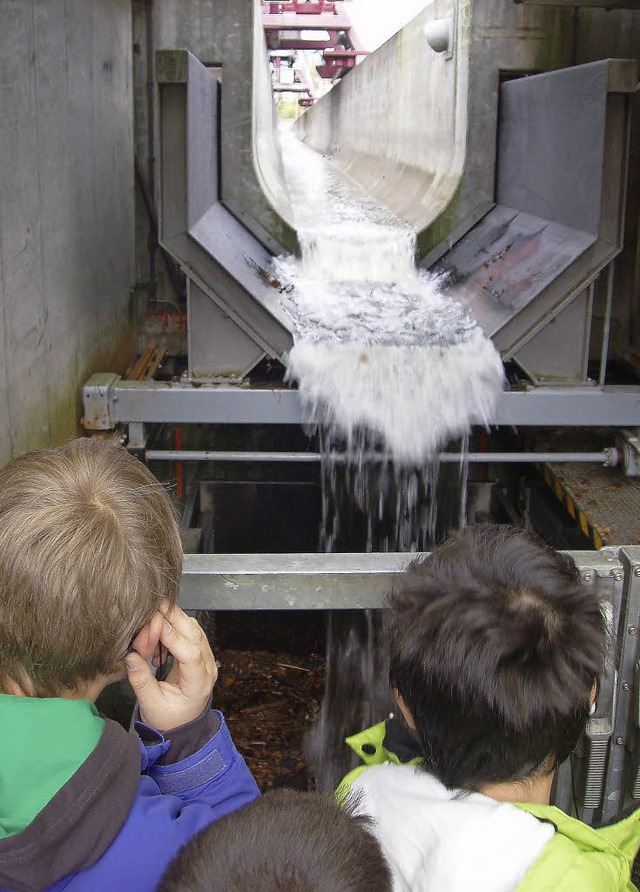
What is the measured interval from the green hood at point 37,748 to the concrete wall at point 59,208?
80.0 inches

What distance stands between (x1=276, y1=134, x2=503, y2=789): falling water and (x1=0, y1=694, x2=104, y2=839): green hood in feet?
7.66

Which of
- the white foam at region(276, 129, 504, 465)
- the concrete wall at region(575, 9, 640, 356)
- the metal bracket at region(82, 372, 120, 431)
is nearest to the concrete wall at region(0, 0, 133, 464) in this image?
the metal bracket at region(82, 372, 120, 431)

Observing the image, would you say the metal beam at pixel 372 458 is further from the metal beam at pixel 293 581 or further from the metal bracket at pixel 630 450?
the metal beam at pixel 293 581

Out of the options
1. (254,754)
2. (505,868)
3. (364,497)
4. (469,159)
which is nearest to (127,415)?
(364,497)

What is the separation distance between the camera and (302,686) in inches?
167

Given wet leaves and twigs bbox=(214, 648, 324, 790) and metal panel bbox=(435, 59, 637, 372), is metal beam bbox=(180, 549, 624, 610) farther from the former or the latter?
metal panel bbox=(435, 59, 637, 372)

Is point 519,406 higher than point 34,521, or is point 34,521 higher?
point 34,521

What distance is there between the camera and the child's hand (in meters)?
1.23

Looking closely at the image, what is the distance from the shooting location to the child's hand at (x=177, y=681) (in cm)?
123

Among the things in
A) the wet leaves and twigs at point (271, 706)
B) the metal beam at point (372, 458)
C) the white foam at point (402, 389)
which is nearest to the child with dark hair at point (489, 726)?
the wet leaves and twigs at point (271, 706)

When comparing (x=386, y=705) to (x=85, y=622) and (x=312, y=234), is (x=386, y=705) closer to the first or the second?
(x=85, y=622)

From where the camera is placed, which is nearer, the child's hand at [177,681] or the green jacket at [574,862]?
the green jacket at [574,862]

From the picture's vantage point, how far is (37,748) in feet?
3.18

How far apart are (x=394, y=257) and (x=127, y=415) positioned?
245cm
